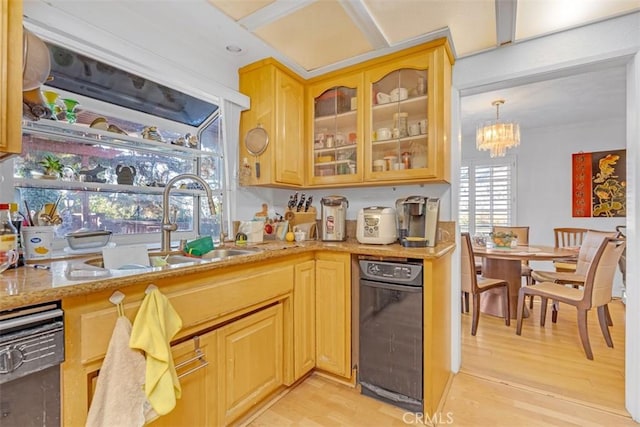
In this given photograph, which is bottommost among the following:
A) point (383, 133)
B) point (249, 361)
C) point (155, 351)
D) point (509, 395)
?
point (509, 395)

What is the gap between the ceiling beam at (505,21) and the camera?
61.2 inches

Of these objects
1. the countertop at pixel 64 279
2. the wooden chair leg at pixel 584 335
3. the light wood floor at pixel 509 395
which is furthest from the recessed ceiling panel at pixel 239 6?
the wooden chair leg at pixel 584 335

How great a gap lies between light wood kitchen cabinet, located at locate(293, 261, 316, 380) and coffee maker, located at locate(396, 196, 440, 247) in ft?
2.11

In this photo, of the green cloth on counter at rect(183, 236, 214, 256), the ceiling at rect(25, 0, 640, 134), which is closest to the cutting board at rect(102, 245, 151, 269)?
the green cloth on counter at rect(183, 236, 214, 256)

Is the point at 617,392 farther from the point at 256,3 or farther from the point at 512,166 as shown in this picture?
the point at 512,166

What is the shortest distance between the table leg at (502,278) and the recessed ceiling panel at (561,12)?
2.19 metres

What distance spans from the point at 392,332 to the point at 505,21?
1852mm

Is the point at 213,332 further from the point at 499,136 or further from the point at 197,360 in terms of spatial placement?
the point at 499,136

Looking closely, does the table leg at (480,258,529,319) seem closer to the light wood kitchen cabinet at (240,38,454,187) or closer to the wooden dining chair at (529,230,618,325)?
the wooden dining chair at (529,230,618,325)

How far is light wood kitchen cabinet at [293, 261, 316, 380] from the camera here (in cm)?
180

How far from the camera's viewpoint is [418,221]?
196cm

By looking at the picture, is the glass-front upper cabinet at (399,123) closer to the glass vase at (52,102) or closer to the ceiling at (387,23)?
the ceiling at (387,23)

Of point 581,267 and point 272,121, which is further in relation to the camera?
point 581,267

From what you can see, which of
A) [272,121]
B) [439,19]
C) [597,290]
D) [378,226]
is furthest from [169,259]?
[597,290]
